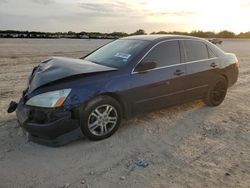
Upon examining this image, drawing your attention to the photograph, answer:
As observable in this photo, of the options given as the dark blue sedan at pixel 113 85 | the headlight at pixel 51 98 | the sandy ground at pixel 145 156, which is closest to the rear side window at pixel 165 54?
the dark blue sedan at pixel 113 85

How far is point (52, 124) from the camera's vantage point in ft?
13.0

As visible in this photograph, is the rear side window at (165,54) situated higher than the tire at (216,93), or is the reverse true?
the rear side window at (165,54)

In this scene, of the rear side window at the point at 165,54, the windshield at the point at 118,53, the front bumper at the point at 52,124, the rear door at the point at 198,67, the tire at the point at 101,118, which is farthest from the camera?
the rear door at the point at 198,67

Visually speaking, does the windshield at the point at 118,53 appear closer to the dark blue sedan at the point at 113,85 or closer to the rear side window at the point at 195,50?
the dark blue sedan at the point at 113,85

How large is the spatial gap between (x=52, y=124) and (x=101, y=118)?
0.80 metres

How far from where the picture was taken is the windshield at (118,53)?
194 inches

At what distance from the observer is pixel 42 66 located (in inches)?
193

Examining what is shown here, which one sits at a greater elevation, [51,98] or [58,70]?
[58,70]

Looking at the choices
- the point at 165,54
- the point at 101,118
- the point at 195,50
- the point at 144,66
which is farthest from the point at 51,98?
the point at 195,50

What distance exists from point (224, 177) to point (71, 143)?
226 centimetres

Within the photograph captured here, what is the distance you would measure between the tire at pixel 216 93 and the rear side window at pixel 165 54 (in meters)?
1.30

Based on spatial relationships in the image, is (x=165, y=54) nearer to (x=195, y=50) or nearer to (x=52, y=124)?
(x=195, y=50)

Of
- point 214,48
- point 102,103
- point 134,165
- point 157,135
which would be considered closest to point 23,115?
point 102,103

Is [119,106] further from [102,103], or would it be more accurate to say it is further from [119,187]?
[119,187]
